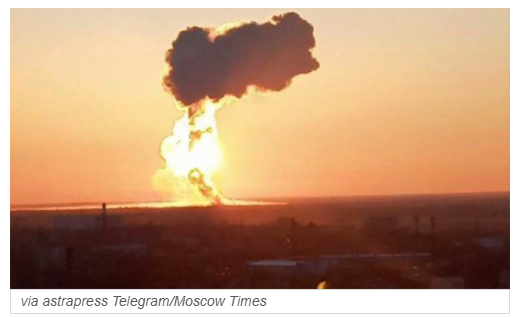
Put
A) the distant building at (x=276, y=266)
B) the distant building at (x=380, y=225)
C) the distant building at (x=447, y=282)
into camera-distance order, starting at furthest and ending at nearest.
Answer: the distant building at (x=380, y=225)
the distant building at (x=276, y=266)
the distant building at (x=447, y=282)

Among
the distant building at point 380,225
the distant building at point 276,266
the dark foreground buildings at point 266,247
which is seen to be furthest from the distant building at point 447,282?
the distant building at point 380,225

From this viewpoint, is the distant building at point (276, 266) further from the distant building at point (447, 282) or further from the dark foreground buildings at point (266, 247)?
the distant building at point (447, 282)

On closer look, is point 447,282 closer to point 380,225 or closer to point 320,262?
point 320,262

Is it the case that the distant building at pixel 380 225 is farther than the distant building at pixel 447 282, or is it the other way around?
the distant building at pixel 380 225

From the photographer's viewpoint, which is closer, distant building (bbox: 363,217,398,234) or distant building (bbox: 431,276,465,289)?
distant building (bbox: 431,276,465,289)

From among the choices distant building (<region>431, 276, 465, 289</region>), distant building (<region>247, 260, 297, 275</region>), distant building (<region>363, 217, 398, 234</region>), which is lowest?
distant building (<region>431, 276, 465, 289</region>)

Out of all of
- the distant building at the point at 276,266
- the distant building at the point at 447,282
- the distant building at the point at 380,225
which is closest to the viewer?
the distant building at the point at 447,282

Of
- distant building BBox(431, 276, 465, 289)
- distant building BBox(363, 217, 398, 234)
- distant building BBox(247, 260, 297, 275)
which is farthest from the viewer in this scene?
distant building BBox(363, 217, 398, 234)

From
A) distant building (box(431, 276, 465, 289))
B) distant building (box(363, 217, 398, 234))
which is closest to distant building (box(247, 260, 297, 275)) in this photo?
distant building (box(431, 276, 465, 289))

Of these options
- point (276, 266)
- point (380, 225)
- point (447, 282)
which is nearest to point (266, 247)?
point (276, 266)

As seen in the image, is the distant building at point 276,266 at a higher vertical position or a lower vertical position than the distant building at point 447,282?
higher

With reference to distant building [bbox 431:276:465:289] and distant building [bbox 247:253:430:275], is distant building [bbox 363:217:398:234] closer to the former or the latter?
distant building [bbox 247:253:430:275]
